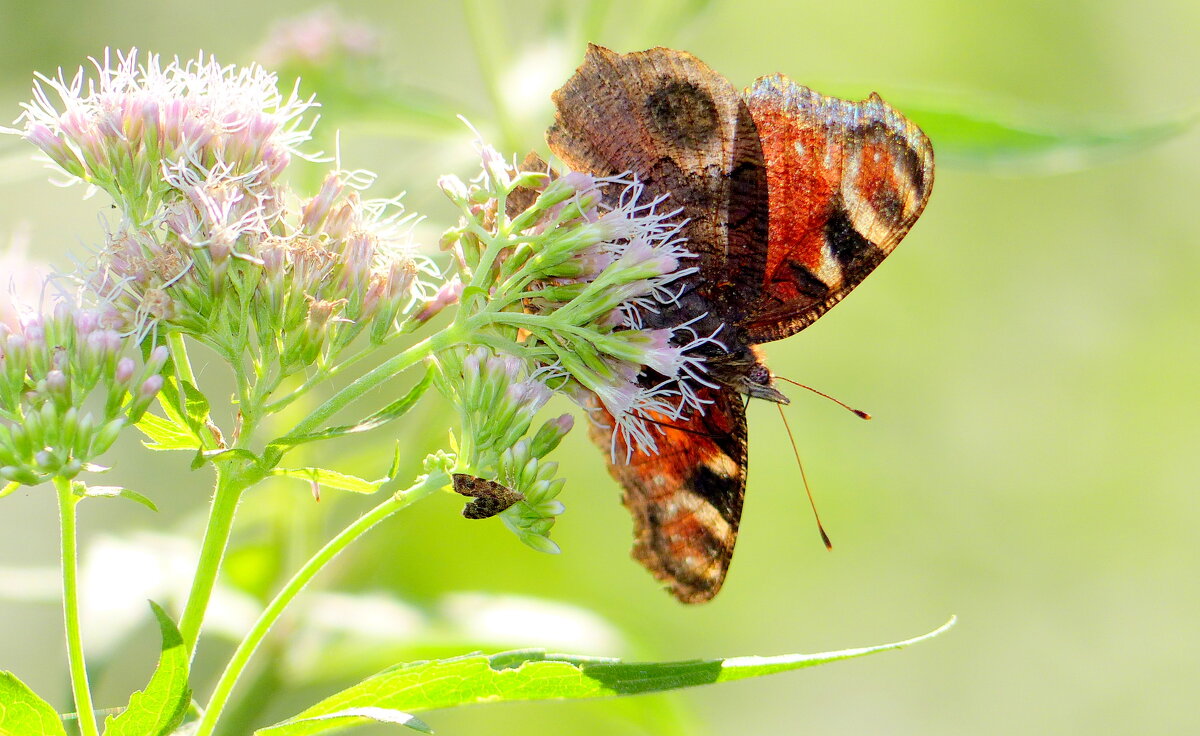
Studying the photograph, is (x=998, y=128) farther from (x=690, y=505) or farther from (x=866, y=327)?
(x=866, y=327)

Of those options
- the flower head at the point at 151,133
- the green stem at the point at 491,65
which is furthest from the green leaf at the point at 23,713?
the green stem at the point at 491,65

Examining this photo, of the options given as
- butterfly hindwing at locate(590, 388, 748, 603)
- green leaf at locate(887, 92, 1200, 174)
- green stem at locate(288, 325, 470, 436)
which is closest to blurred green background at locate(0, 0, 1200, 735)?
butterfly hindwing at locate(590, 388, 748, 603)

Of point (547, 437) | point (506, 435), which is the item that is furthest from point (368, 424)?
point (547, 437)

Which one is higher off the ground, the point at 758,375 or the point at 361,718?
the point at 758,375

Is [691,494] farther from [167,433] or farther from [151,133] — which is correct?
[151,133]

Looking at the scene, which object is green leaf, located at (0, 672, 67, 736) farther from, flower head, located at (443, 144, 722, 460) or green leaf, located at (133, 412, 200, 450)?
flower head, located at (443, 144, 722, 460)

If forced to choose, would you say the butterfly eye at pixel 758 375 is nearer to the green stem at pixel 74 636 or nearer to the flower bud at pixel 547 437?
the flower bud at pixel 547 437
